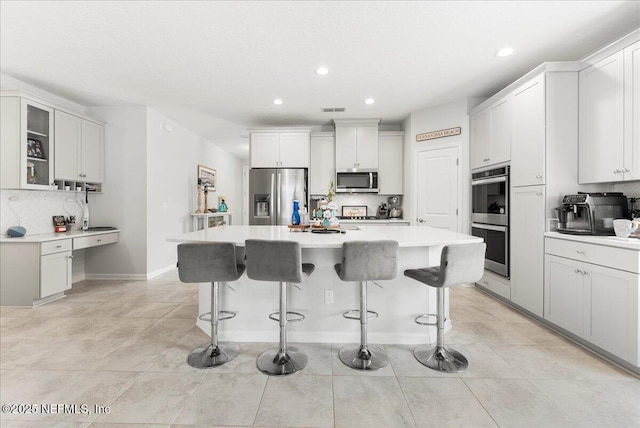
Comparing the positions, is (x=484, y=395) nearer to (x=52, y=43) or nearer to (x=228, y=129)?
(x=52, y=43)

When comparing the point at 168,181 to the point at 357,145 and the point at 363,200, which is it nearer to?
the point at 357,145

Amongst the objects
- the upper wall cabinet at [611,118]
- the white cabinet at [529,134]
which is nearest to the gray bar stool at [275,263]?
the white cabinet at [529,134]

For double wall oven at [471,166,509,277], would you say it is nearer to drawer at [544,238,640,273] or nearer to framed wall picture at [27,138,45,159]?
drawer at [544,238,640,273]

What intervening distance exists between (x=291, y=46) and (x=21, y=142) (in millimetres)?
3287

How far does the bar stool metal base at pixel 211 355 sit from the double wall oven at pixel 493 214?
121 inches

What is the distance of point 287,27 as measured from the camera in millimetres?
2455

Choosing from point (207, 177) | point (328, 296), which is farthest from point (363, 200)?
point (207, 177)

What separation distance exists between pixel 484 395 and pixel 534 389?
13.9 inches

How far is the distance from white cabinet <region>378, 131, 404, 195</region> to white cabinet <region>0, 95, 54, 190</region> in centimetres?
474

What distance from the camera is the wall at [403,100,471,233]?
4.15m

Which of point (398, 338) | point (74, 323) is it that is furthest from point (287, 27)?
point (74, 323)

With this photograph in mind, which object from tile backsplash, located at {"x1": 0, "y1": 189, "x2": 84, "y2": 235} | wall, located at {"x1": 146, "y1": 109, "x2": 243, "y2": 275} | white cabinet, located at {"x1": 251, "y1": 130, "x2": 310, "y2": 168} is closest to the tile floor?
tile backsplash, located at {"x1": 0, "y1": 189, "x2": 84, "y2": 235}

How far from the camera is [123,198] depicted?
14.8 ft

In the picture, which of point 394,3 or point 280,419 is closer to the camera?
point 280,419
